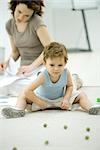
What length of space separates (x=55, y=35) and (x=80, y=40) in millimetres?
238

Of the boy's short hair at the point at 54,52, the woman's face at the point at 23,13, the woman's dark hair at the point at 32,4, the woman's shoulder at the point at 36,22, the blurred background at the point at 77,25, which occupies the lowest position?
the blurred background at the point at 77,25

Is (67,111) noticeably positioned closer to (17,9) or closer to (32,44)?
(32,44)

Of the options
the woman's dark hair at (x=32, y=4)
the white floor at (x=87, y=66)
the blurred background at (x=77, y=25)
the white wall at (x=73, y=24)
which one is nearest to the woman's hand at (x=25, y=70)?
the woman's dark hair at (x=32, y=4)

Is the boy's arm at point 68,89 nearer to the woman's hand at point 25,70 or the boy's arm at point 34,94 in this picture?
the boy's arm at point 34,94

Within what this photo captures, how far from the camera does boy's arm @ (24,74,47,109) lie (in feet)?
4.22

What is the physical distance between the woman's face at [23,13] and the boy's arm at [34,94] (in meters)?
0.55

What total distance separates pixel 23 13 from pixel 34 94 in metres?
0.61

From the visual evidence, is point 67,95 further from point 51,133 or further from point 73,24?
point 73,24


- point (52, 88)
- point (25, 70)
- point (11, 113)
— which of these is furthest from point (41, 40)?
point (11, 113)

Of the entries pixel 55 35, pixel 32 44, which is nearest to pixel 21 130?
pixel 32 44

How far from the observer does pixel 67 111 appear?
127cm

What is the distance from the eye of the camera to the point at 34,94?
4.24 feet

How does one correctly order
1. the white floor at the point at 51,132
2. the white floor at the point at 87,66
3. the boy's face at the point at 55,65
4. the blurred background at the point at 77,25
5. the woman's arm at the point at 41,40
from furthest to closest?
the blurred background at the point at 77,25 < the white floor at the point at 87,66 < the woman's arm at the point at 41,40 < the boy's face at the point at 55,65 < the white floor at the point at 51,132

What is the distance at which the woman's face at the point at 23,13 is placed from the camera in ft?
5.79
